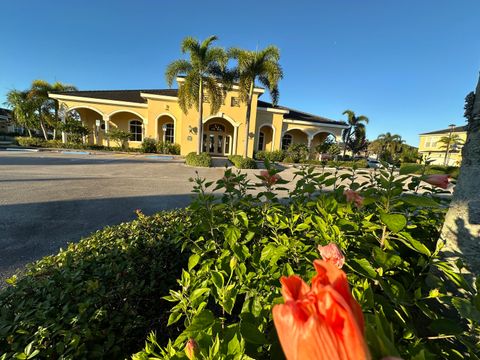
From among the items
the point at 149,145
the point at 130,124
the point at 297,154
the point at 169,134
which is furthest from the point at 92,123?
the point at 297,154

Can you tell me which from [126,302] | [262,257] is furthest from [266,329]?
[126,302]

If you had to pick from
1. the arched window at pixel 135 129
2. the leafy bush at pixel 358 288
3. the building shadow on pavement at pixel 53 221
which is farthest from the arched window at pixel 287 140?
the leafy bush at pixel 358 288

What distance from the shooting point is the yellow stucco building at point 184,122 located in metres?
23.6

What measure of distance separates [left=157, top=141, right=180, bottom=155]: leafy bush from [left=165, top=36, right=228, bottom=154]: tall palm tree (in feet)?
20.7

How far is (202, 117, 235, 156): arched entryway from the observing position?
87.5 feet

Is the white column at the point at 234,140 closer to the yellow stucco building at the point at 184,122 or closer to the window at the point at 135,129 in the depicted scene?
the yellow stucco building at the point at 184,122

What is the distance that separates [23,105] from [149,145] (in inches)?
640

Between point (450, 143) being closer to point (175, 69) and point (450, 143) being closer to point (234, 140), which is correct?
point (234, 140)

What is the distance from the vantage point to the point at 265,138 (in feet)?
91.8

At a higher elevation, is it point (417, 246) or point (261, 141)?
point (261, 141)

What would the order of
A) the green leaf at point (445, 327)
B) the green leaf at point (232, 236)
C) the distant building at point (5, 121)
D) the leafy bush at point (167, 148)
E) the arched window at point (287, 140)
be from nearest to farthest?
the green leaf at point (445, 327)
the green leaf at point (232, 236)
the leafy bush at point (167, 148)
the arched window at point (287, 140)
the distant building at point (5, 121)

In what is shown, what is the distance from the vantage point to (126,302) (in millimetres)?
1663

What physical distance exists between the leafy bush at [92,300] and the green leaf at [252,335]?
91cm

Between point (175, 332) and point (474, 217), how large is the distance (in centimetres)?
197
